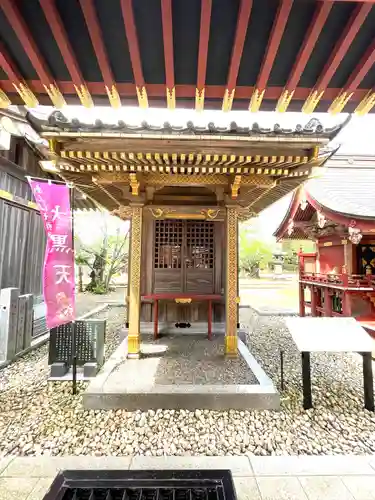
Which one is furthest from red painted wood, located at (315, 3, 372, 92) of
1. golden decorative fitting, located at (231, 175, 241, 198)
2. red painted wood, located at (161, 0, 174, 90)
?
golden decorative fitting, located at (231, 175, 241, 198)

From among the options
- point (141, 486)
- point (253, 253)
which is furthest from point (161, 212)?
point (253, 253)

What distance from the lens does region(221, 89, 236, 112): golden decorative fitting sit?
6.16 ft

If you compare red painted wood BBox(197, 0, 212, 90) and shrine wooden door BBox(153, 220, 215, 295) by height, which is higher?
red painted wood BBox(197, 0, 212, 90)

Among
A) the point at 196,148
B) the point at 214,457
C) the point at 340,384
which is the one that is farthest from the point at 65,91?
the point at 340,384

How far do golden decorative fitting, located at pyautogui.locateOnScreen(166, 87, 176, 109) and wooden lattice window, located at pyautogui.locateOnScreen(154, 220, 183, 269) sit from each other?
15.8 feet

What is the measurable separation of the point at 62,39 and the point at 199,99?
94 centimetres

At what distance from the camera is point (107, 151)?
3926 mm

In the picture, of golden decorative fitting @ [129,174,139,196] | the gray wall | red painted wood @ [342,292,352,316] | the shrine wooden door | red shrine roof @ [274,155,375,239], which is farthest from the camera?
red painted wood @ [342,292,352,316]

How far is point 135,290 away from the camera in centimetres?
498

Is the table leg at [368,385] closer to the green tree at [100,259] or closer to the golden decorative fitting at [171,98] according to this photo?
the golden decorative fitting at [171,98]

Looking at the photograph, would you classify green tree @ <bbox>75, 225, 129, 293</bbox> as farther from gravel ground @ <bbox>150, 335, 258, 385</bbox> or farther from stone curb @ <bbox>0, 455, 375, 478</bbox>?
stone curb @ <bbox>0, 455, 375, 478</bbox>

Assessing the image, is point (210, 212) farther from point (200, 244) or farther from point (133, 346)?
point (133, 346)

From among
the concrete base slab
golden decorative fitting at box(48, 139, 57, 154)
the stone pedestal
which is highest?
golden decorative fitting at box(48, 139, 57, 154)

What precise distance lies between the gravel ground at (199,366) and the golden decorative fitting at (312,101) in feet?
12.7
